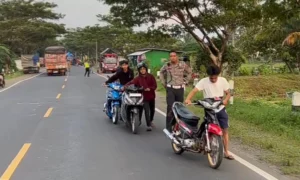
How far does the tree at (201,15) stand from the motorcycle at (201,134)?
10569 millimetres

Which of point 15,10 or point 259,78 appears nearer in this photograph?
point 259,78

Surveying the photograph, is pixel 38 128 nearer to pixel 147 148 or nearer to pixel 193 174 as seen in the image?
pixel 147 148

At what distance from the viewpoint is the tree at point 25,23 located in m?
51.6

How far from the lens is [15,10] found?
184 ft

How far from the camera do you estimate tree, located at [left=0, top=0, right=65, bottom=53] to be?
51594 millimetres

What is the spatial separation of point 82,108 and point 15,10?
46.1 metres

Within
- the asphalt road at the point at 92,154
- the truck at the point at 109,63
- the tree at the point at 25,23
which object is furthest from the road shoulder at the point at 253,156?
the tree at the point at 25,23

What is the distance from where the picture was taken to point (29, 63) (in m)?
49.3

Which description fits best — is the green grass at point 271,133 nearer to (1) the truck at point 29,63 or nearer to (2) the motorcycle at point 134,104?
(2) the motorcycle at point 134,104

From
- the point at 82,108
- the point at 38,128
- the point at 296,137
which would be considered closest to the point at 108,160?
the point at 38,128

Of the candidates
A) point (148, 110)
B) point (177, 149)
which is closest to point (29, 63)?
point (148, 110)

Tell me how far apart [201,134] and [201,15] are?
12.7m

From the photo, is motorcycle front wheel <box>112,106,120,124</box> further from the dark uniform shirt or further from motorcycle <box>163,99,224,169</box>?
motorcycle <box>163,99,224,169</box>

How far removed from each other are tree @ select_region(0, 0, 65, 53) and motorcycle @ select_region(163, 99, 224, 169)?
155ft
